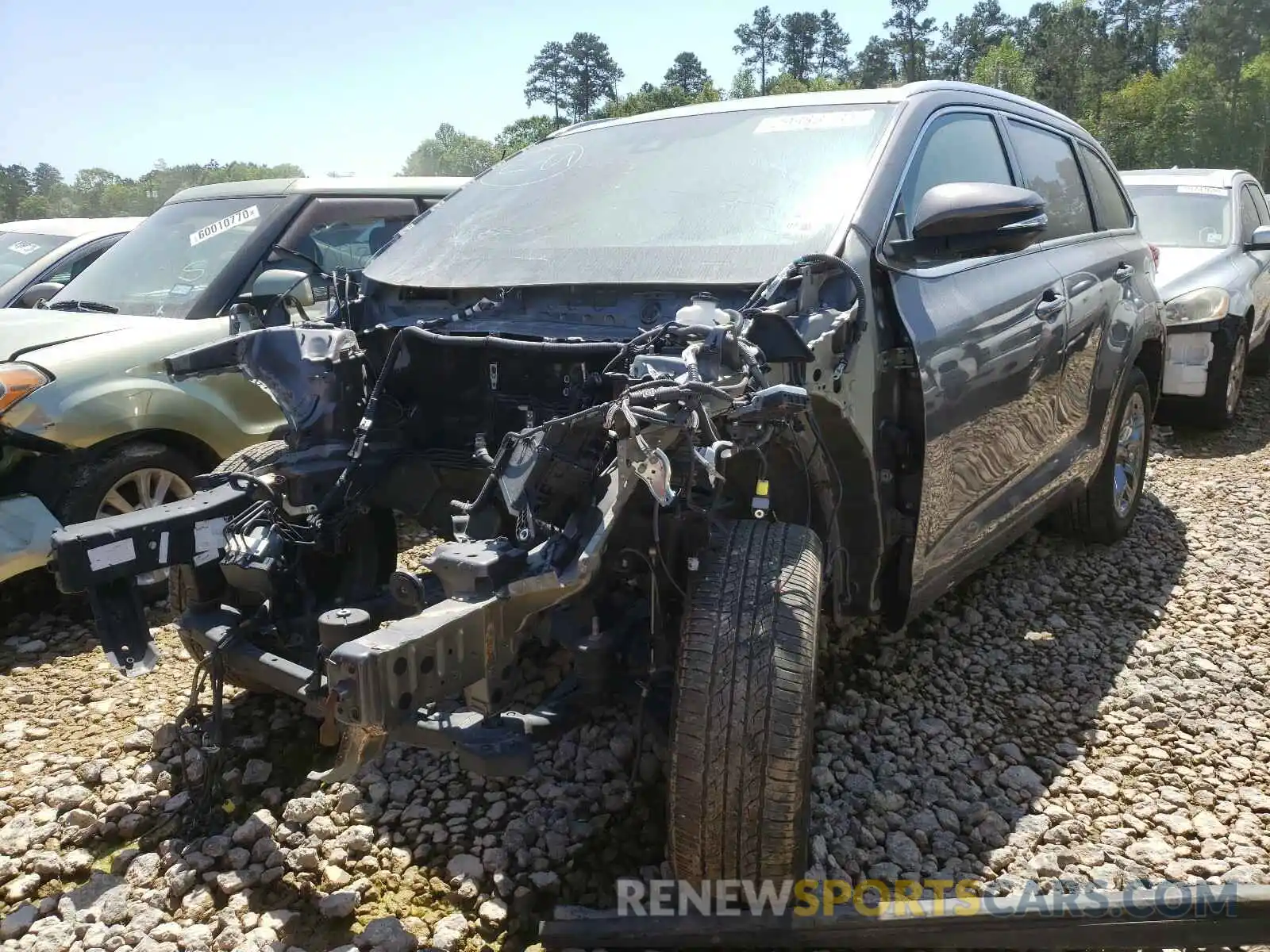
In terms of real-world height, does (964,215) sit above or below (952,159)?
below

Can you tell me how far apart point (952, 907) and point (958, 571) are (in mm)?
1380

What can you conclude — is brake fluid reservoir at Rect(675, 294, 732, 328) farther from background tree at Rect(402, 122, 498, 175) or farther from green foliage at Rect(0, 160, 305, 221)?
background tree at Rect(402, 122, 498, 175)

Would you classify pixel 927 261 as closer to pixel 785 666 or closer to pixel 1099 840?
pixel 785 666

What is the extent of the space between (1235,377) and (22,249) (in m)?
9.79

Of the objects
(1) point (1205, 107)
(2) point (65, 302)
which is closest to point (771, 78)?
(1) point (1205, 107)

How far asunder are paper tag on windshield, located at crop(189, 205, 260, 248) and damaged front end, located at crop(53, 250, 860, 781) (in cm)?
247

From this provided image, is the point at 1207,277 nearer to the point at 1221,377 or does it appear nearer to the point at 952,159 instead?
the point at 1221,377

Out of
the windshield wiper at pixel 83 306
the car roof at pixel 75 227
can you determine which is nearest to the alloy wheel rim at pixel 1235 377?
the windshield wiper at pixel 83 306

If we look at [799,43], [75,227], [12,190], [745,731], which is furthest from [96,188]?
[745,731]

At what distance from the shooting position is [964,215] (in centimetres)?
275

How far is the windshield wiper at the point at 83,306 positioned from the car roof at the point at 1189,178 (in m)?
7.42

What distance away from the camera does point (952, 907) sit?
219 cm

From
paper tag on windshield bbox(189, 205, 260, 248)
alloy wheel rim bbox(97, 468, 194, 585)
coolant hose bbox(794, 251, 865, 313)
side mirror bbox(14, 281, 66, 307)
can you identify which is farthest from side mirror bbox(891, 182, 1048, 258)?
side mirror bbox(14, 281, 66, 307)

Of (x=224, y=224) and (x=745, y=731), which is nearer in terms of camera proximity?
(x=745, y=731)
